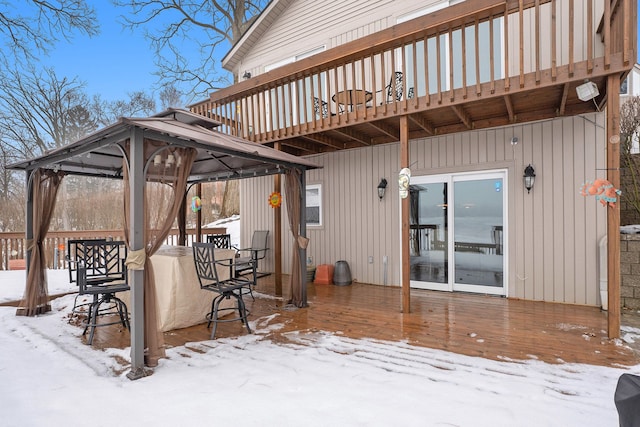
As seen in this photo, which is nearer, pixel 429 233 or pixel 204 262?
pixel 204 262

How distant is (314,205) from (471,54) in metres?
4.10

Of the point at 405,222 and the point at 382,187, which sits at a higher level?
the point at 382,187

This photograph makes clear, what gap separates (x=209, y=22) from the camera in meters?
13.0

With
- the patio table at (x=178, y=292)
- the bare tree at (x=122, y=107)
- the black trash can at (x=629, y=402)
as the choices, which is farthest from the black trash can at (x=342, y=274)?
the bare tree at (x=122, y=107)

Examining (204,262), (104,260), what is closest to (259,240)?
(104,260)

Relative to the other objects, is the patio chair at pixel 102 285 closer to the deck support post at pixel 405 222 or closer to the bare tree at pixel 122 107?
the deck support post at pixel 405 222

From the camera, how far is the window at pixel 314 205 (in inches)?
291

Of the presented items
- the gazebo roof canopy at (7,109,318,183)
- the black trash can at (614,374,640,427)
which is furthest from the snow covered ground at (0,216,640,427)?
the gazebo roof canopy at (7,109,318,183)

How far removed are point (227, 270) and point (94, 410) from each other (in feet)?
7.67

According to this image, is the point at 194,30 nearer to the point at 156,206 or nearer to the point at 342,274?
the point at 342,274

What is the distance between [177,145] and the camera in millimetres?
3379

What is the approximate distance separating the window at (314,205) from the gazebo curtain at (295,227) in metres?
2.24

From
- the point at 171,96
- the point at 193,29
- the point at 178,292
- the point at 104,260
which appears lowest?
the point at 178,292

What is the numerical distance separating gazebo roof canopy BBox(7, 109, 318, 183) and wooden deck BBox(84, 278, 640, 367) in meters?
2.15
